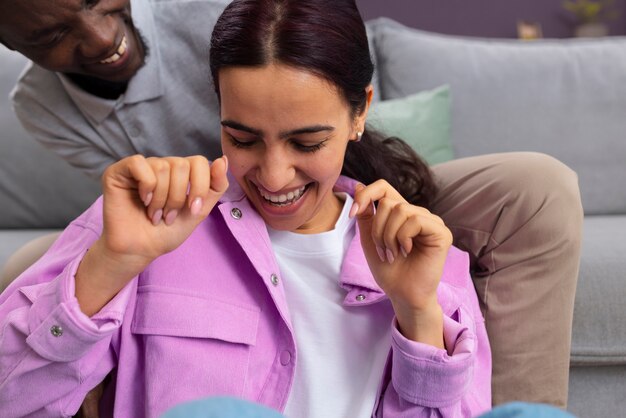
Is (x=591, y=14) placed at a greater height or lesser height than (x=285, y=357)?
lesser

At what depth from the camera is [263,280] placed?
1116 mm

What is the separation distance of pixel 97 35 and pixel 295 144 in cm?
49

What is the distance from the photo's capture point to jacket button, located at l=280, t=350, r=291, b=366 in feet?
3.63

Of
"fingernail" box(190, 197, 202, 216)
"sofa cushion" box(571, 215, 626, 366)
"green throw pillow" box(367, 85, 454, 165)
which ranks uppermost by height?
"fingernail" box(190, 197, 202, 216)

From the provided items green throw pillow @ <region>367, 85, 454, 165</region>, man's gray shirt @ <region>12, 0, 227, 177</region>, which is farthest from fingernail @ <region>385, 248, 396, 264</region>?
green throw pillow @ <region>367, 85, 454, 165</region>

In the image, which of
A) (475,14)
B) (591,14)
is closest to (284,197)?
(475,14)

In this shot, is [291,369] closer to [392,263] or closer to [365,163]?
[392,263]

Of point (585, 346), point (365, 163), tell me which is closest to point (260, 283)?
point (365, 163)

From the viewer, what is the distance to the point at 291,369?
1.10 m

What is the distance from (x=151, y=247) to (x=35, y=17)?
0.55 meters

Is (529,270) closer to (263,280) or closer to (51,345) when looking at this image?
(263,280)

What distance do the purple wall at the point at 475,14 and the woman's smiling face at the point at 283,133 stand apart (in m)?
2.24

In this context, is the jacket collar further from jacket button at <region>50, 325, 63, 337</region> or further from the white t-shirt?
jacket button at <region>50, 325, 63, 337</region>

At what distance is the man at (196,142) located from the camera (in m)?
1.30
